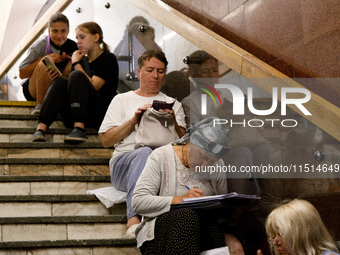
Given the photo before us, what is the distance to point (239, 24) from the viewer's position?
4.23m

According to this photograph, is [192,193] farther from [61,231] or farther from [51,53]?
[51,53]

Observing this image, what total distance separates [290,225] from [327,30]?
3.67ft

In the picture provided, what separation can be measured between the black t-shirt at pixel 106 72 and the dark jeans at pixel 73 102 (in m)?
0.22

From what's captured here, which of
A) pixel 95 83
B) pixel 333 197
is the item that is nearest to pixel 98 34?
pixel 95 83

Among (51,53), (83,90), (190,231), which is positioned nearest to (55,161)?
(83,90)

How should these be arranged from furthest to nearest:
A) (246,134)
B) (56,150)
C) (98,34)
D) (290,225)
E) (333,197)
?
(98,34), (56,150), (246,134), (333,197), (290,225)

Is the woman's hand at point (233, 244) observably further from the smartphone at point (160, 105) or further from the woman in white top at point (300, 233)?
the smartphone at point (160, 105)

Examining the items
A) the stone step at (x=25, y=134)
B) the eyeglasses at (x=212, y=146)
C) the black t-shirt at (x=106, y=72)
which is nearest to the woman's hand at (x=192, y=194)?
the eyeglasses at (x=212, y=146)

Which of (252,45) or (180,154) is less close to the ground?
(252,45)

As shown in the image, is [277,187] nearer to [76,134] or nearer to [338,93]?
[338,93]

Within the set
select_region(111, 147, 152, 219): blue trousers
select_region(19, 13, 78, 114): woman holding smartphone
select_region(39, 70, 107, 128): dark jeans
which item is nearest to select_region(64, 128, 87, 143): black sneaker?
select_region(39, 70, 107, 128): dark jeans

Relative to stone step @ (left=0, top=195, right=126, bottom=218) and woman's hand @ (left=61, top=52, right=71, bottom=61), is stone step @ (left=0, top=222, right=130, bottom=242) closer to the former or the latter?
stone step @ (left=0, top=195, right=126, bottom=218)

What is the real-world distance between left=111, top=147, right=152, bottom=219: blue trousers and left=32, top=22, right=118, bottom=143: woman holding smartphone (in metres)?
0.85

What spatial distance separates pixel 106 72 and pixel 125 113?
1.18m
